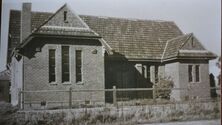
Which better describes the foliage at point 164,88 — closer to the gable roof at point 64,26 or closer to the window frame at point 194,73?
the window frame at point 194,73

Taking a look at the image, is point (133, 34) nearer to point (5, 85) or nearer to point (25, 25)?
point (25, 25)

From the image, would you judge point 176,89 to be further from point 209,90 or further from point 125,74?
point 125,74

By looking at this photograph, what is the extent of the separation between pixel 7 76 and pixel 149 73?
221 cm

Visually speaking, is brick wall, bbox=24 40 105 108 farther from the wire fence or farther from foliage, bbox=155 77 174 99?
foliage, bbox=155 77 174 99

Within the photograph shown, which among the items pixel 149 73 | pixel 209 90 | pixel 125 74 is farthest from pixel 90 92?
pixel 209 90

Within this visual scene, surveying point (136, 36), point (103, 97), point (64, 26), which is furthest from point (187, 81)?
point (64, 26)

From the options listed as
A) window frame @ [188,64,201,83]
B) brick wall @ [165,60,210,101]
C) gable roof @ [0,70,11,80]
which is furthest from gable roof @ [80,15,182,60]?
gable roof @ [0,70,11,80]

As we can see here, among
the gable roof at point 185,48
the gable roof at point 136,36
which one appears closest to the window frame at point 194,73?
the gable roof at point 185,48

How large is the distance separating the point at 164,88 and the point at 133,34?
1.05 metres

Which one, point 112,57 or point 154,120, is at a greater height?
point 112,57

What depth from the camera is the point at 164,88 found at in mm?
5191

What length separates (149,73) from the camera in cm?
555

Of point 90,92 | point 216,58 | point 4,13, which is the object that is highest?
point 4,13

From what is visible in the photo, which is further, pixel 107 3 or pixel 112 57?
pixel 112 57
